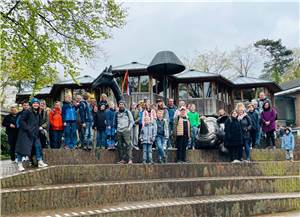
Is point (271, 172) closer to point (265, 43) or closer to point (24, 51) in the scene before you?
point (24, 51)

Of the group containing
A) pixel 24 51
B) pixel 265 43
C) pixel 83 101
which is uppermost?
pixel 265 43

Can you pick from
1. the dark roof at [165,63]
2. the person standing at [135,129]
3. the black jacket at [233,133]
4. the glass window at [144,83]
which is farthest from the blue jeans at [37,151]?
the glass window at [144,83]

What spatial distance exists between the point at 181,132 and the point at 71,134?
9.49ft

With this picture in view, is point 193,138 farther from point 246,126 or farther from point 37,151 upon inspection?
point 37,151

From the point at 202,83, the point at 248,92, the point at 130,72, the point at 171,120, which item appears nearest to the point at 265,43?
the point at 248,92

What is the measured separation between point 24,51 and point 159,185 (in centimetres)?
731

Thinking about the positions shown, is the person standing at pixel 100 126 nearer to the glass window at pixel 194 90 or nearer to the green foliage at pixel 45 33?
the green foliage at pixel 45 33

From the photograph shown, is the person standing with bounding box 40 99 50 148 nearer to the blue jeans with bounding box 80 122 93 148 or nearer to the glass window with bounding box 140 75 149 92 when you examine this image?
the blue jeans with bounding box 80 122 93 148

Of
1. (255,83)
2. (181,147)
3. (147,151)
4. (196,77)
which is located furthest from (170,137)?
(255,83)

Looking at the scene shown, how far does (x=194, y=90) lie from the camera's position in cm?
3103

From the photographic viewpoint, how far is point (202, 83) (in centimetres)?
3075

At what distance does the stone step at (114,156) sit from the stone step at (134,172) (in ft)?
3.35

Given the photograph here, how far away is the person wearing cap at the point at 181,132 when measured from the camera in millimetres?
10492

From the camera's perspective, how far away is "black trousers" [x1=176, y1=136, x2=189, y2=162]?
10.5 meters
